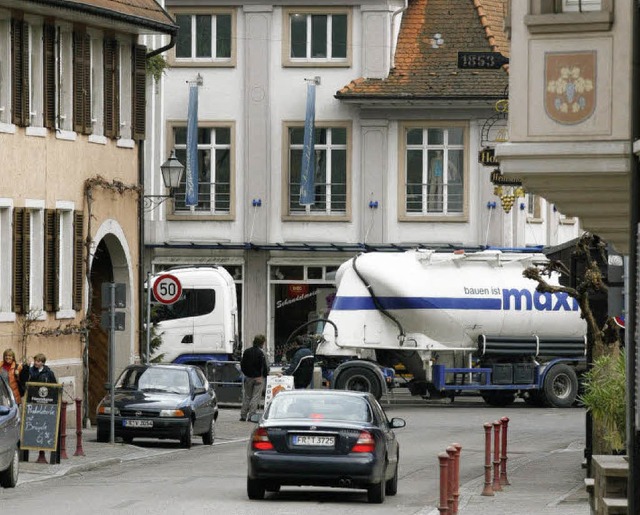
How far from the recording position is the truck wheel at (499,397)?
152 ft

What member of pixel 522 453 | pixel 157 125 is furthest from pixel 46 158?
pixel 157 125

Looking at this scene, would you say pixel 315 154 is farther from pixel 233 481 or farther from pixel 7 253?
pixel 233 481

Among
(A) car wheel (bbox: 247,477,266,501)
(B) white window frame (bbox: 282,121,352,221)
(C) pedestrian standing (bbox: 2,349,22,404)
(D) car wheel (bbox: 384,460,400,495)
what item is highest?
(B) white window frame (bbox: 282,121,352,221)

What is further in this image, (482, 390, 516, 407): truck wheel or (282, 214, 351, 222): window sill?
(282, 214, 351, 222): window sill

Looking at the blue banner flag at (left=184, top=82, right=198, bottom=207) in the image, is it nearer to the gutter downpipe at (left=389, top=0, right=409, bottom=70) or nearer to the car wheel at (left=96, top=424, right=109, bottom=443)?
the gutter downpipe at (left=389, top=0, right=409, bottom=70)

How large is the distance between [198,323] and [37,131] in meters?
11.7

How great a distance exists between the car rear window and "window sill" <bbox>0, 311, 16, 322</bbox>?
1217cm

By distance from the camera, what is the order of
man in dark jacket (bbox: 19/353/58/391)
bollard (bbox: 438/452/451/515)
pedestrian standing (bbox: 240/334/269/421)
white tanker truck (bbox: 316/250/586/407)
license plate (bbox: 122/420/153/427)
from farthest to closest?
white tanker truck (bbox: 316/250/586/407) → pedestrian standing (bbox: 240/334/269/421) → license plate (bbox: 122/420/153/427) → man in dark jacket (bbox: 19/353/58/391) → bollard (bbox: 438/452/451/515)

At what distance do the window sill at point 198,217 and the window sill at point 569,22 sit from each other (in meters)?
40.8

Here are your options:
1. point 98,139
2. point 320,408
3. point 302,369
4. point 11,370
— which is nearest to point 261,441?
point 320,408

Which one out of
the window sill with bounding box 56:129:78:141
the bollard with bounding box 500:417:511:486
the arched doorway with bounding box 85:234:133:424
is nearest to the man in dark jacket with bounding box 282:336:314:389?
the arched doorway with bounding box 85:234:133:424

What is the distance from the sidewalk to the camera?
2236cm

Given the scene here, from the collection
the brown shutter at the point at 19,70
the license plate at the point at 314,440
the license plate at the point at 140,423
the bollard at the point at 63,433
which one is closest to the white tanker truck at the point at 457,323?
the brown shutter at the point at 19,70

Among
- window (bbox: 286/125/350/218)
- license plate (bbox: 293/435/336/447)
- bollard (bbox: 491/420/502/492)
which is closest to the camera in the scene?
license plate (bbox: 293/435/336/447)
